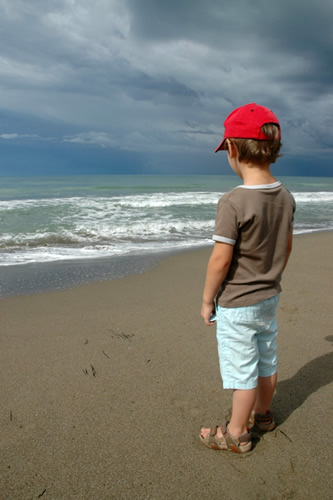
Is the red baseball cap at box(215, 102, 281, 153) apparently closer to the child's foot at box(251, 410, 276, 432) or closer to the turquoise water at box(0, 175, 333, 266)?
the child's foot at box(251, 410, 276, 432)

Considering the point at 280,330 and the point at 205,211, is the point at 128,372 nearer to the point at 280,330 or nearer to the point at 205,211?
the point at 280,330

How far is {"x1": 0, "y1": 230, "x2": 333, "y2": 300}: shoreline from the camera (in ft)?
16.0

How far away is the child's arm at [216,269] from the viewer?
1786mm

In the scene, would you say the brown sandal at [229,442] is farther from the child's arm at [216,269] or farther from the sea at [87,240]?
the sea at [87,240]

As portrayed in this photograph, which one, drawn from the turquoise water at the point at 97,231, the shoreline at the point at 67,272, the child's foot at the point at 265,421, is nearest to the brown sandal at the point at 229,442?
the child's foot at the point at 265,421

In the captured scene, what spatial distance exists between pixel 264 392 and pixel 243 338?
17.8 inches

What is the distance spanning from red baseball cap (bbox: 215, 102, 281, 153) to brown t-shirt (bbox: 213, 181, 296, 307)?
0.83 ft

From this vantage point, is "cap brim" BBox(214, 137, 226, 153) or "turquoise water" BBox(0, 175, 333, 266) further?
"turquoise water" BBox(0, 175, 333, 266)

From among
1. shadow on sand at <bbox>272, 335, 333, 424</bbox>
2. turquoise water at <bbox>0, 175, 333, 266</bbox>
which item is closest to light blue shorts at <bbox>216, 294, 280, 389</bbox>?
shadow on sand at <bbox>272, 335, 333, 424</bbox>

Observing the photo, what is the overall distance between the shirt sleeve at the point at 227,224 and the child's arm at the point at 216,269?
0.12ft

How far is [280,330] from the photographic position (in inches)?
133

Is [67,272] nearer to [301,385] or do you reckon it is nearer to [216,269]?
[301,385]

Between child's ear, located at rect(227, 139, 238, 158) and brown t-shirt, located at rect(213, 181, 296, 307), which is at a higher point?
child's ear, located at rect(227, 139, 238, 158)

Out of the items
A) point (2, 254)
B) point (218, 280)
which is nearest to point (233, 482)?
point (218, 280)
